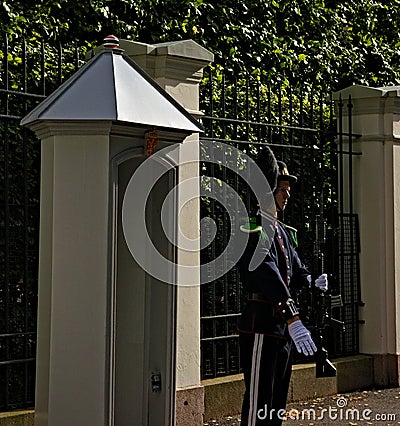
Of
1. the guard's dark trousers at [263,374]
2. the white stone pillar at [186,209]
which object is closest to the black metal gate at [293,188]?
the white stone pillar at [186,209]

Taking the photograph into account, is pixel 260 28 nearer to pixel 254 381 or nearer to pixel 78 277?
pixel 254 381

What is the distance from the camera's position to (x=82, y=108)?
5430 millimetres

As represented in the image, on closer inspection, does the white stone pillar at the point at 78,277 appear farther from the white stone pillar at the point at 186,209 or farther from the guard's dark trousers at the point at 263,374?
the white stone pillar at the point at 186,209

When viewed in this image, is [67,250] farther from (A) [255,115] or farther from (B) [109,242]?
(A) [255,115]

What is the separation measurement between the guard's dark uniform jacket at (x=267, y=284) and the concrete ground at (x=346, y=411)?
6.39ft

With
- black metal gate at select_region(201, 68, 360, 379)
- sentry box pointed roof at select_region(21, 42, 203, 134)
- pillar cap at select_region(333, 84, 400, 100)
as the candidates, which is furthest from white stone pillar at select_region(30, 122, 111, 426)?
pillar cap at select_region(333, 84, 400, 100)

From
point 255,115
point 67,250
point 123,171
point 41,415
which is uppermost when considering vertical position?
point 255,115

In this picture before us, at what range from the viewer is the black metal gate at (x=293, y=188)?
8438 mm

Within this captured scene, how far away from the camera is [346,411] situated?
Result: 28.1 feet

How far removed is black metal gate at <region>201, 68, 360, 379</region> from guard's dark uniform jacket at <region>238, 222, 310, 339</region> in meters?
1.90

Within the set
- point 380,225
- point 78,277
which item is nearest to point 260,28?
point 380,225

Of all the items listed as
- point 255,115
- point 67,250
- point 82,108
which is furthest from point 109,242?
point 255,115

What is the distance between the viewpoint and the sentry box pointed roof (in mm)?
5410

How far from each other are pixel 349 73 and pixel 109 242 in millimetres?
8924
